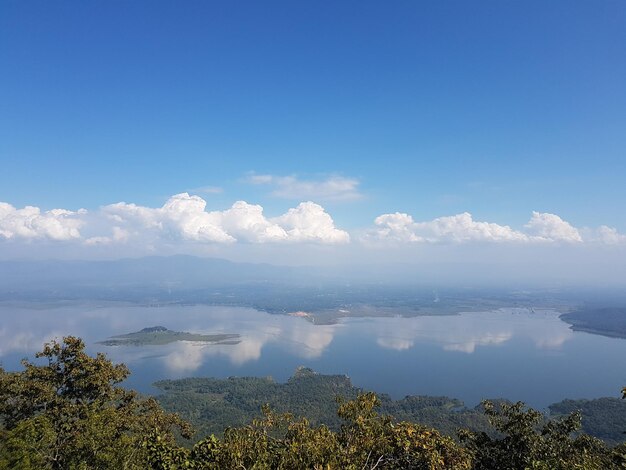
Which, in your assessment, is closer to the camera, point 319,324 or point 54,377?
point 54,377

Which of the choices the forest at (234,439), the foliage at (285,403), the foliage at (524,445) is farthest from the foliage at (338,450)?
the foliage at (285,403)

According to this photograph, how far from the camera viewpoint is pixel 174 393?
2707 inches

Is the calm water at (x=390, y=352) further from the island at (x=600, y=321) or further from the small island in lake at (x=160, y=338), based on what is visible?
the island at (x=600, y=321)

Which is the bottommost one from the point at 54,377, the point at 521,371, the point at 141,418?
the point at 521,371

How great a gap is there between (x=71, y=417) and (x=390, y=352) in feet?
340

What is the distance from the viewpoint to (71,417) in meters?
12.5

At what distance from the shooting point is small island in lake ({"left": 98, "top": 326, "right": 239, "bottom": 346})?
373ft

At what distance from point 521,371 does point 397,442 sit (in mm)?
99801

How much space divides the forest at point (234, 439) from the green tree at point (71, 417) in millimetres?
32

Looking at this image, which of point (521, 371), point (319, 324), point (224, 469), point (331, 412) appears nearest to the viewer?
point (224, 469)

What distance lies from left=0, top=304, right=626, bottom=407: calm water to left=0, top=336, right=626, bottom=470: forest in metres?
67.4

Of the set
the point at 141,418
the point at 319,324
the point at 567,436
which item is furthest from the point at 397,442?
the point at 319,324

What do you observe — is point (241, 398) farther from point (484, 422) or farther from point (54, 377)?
point (54, 377)

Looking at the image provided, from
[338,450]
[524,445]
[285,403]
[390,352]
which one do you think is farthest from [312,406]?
A: [338,450]
